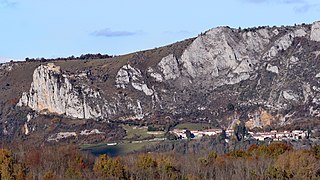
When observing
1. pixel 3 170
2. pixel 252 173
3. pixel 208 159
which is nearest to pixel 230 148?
pixel 208 159

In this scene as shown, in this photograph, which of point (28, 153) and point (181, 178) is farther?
point (28, 153)

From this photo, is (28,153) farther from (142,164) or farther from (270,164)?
(270,164)

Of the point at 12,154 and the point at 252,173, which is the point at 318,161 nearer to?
the point at 252,173

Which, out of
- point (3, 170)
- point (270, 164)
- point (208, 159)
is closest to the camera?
point (3, 170)

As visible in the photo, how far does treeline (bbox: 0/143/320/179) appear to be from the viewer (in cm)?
12125

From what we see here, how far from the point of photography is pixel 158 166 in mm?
129500

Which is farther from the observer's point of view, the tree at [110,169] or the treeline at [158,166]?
the tree at [110,169]

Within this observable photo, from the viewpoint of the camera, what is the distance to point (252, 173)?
122m

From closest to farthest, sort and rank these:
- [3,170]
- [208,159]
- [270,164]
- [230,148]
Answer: [3,170] < [270,164] < [208,159] < [230,148]

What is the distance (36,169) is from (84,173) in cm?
711

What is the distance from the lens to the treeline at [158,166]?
121 meters

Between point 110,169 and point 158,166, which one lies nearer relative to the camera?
point 110,169

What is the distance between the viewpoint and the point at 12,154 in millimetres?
131875

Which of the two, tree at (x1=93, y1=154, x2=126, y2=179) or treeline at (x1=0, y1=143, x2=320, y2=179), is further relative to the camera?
tree at (x1=93, y1=154, x2=126, y2=179)
